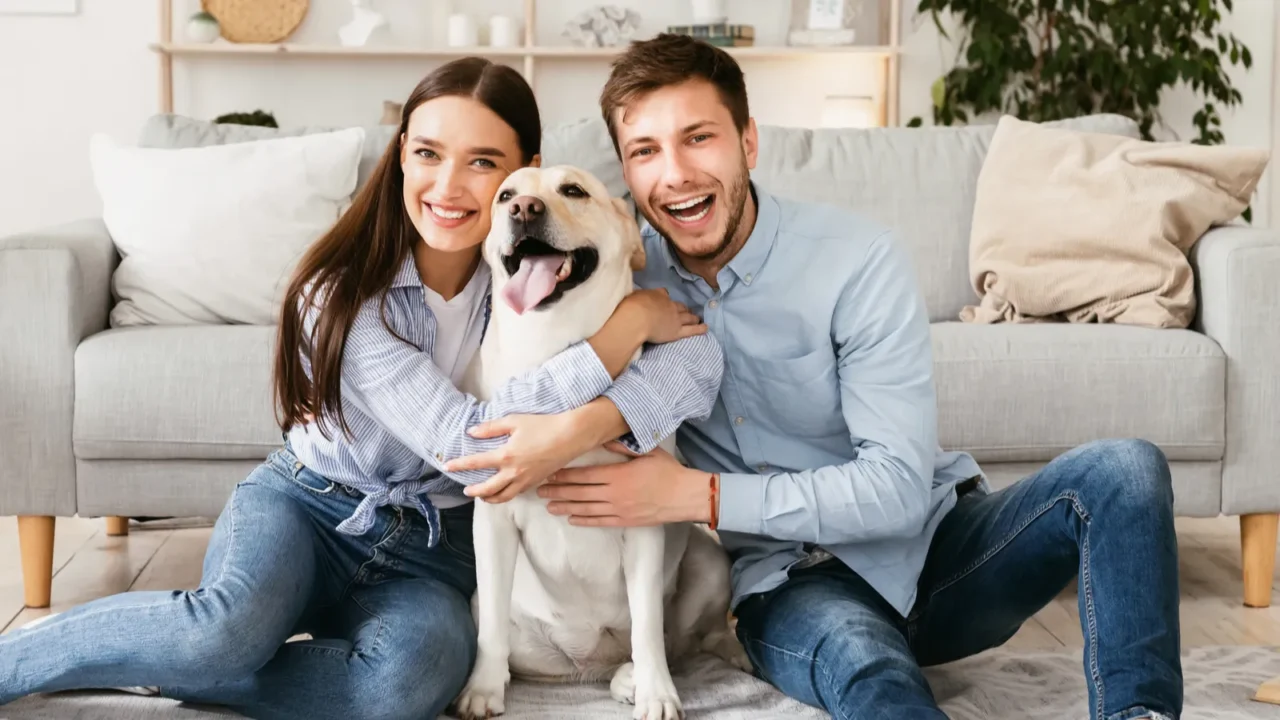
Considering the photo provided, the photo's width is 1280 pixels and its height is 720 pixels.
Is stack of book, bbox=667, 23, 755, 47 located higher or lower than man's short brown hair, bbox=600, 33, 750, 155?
higher

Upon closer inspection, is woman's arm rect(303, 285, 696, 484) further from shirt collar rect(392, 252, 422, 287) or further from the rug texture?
the rug texture

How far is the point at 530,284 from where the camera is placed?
1459mm

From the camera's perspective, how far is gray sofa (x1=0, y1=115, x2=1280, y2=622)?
216 cm

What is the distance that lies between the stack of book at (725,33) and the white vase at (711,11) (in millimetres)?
24

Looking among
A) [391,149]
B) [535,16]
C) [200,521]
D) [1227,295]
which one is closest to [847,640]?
[391,149]

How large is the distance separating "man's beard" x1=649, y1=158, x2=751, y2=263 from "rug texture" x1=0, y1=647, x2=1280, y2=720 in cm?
59

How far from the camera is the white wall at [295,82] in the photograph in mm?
4246

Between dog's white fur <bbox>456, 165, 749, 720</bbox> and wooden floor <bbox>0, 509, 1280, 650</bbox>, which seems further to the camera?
wooden floor <bbox>0, 509, 1280, 650</bbox>

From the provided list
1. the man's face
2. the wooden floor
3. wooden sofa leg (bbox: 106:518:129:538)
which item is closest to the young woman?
the man's face

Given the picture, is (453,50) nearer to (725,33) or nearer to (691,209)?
(725,33)

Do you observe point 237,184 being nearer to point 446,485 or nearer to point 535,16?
point 446,485

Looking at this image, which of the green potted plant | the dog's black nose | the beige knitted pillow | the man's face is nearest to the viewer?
the dog's black nose

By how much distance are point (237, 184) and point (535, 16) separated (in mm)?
2107

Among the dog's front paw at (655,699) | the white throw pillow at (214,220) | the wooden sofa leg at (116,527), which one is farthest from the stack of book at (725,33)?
the dog's front paw at (655,699)
